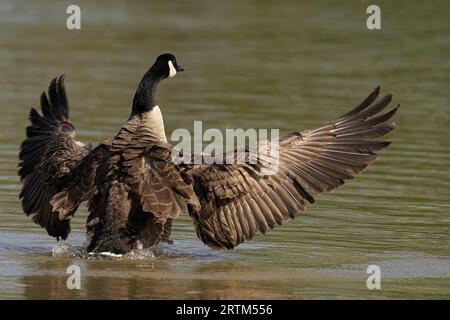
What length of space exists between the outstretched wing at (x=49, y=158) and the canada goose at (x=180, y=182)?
2 cm

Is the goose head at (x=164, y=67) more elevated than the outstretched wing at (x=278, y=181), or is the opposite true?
the goose head at (x=164, y=67)

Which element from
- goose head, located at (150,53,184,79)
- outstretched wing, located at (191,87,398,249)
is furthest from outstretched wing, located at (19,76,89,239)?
outstretched wing, located at (191,87,398,249)

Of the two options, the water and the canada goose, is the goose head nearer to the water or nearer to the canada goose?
the canada goose

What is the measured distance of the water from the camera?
12430 millimetres

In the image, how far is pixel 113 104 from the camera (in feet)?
73.0

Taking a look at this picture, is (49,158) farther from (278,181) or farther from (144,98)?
(278,181)

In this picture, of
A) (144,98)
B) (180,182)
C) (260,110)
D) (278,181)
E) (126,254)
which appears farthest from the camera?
(260,110)

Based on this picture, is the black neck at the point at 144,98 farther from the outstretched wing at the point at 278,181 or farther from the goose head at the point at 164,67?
the outstretched wing at the point at 278,181

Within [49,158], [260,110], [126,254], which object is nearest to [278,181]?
[126,254]

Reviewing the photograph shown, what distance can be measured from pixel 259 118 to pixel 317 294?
9.58m

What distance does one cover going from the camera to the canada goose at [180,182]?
12.9 metres

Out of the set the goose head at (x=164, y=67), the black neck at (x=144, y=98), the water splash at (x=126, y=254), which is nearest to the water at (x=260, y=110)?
the water splash at (x=126, y=254)

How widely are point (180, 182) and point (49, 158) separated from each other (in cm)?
187

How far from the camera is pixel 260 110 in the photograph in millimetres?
21938
